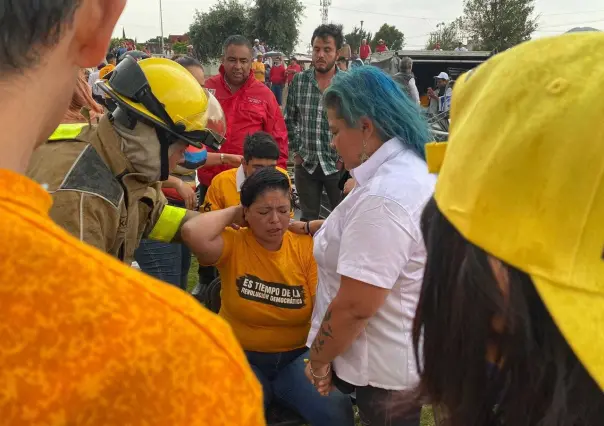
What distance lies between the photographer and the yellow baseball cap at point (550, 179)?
0.66 metres

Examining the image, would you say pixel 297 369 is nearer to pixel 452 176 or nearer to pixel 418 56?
pixel 452 176

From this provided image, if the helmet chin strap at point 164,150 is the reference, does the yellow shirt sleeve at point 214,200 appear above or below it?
below

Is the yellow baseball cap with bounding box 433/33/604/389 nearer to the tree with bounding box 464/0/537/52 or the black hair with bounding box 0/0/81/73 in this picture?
the black hair with bounding box 0/0/81/73

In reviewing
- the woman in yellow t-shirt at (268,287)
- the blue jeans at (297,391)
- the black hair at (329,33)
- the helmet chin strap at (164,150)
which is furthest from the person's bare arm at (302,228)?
the black hair at (329,33)

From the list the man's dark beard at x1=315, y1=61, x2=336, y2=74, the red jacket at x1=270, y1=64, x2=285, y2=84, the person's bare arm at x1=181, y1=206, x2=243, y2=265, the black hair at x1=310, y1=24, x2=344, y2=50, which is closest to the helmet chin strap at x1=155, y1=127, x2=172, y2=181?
the person's bare arm at x1=181, y1=206, x2=243, y2=265

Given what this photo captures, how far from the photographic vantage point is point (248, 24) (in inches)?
1966

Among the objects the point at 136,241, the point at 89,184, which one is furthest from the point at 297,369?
the point at 89,184

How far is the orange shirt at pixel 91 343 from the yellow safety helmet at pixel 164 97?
1459 mm

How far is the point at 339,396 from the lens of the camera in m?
2.80

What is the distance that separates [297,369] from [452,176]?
7.80 ft

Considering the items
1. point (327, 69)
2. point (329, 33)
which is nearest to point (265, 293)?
point (327, 69)

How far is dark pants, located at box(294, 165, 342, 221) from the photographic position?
5422 millimetres

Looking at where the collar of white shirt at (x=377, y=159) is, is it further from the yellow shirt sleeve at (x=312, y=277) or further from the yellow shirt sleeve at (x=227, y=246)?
the yellow shirt sleeve at (x=227, y=246)

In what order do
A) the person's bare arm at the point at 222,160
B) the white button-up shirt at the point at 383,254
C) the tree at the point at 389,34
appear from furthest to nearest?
the tree at the point at 389,34
the person's bare arm at the point at 222,160
the white button-up shirt at the point at 383,254
